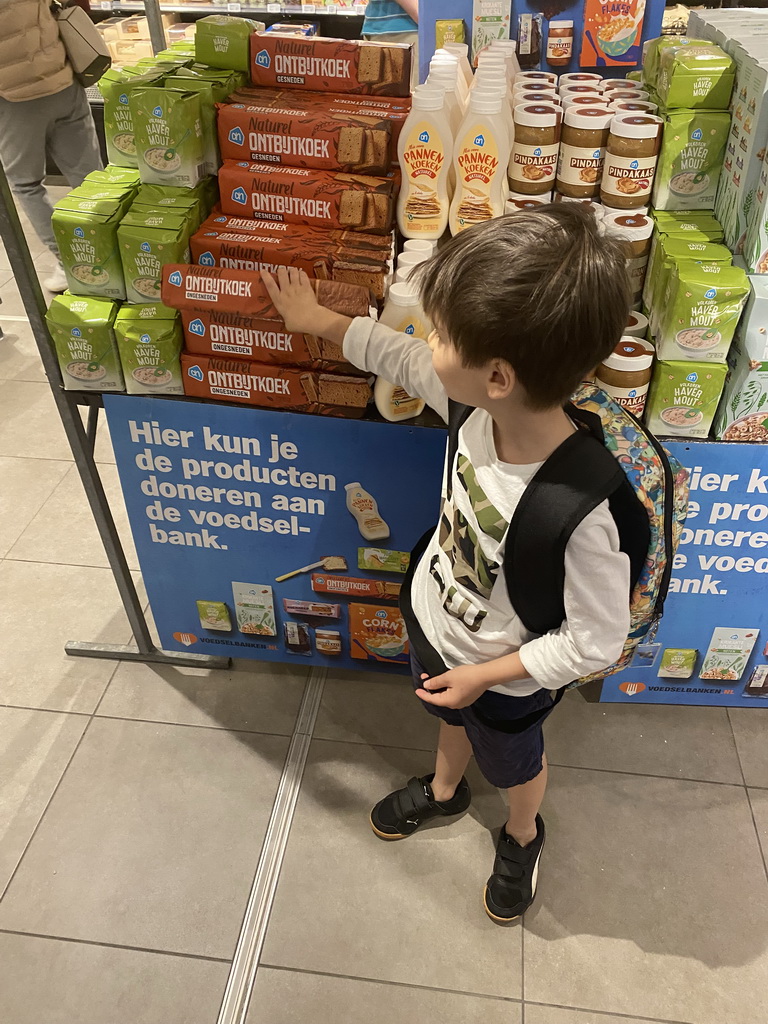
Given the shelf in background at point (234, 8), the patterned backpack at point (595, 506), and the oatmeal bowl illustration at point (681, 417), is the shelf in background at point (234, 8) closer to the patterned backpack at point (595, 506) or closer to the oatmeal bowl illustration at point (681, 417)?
the oatmeal bowl illustration at point (681, 417)

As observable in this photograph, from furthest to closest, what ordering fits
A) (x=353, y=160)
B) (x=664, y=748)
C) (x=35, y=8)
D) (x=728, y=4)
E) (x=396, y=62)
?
(x=728, y=4) → (x=35, y=8) → (x=664, y=748) → (x=396, y=62) → (x=353, y=160)

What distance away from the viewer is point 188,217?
176 centimetres

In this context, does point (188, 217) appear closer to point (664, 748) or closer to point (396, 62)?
point (396, 62)

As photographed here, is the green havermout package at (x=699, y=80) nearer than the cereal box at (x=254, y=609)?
Yes

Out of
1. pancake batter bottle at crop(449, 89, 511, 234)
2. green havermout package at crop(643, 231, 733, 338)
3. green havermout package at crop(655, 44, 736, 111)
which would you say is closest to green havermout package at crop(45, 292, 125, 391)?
pancake batter bottle at crop(449, 89, 511, 234)

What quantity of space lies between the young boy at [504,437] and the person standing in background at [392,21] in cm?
170

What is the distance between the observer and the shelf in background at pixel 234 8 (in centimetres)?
459

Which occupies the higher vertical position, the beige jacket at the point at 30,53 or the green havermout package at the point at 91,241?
the green havermout package at the point at 91,241

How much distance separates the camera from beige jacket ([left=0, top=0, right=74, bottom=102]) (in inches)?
130

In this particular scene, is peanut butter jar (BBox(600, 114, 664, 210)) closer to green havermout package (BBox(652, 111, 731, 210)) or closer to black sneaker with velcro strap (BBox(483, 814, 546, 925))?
green havermout package (BBox(652, 111, 731, 210))

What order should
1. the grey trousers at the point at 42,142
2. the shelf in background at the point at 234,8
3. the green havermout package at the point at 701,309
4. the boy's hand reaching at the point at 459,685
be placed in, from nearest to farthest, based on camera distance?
the boy's hand reaching at the point at 459,685, the green havermout package at the point at 701,309, the grey trousers at the point at 42,142, the shelf in background at the point at 234,8

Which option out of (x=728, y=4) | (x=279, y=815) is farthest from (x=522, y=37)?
(x=728, y=4)

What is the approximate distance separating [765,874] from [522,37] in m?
2.08

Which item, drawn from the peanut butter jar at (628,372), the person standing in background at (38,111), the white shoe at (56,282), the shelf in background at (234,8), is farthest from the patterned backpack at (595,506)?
the shelf in background at (234,8)
